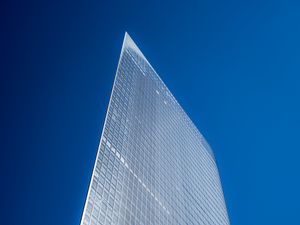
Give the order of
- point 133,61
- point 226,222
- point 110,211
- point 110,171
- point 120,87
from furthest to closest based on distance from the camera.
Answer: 1. point 226,222
2. point 133,61
3. point 120,87
4. point 110,171
5. point 110,211

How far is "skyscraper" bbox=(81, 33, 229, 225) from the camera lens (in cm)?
3153

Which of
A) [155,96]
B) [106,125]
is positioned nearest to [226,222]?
[155,96]

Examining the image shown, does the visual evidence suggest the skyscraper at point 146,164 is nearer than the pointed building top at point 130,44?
Yes

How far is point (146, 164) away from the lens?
42.3 meters

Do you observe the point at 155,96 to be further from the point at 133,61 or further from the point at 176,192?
the point at 176,192

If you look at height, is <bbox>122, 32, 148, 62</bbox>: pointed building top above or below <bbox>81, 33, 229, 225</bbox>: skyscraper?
above

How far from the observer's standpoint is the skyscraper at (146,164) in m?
31.5

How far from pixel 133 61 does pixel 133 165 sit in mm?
25699

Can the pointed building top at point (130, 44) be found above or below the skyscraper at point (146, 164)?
above

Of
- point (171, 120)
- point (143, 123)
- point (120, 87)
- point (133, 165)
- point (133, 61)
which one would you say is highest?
point (133, 61)

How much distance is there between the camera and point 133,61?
5991 centimetres

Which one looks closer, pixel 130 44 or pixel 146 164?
pixel 146 164

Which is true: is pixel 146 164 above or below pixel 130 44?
below

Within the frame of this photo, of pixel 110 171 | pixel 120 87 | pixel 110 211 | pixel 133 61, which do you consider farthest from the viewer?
pixel 133 61
